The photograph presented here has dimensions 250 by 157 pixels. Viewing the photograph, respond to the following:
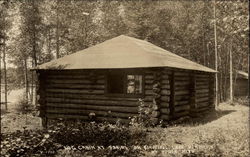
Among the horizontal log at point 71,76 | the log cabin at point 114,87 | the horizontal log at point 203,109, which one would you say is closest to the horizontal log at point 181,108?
the log cabin at point 114,87

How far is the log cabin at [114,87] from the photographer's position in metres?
14.7

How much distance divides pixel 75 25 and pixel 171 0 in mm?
14126

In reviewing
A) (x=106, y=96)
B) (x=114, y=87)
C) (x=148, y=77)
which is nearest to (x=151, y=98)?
(x=148, y=77)

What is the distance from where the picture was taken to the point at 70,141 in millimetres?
9797

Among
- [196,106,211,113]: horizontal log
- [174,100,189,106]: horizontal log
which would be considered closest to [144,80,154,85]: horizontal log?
[174,100,189,106]: horizontal log

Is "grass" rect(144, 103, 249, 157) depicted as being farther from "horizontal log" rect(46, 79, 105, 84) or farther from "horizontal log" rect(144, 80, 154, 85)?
"horizontal log" rect(46, 79, 105, 84)

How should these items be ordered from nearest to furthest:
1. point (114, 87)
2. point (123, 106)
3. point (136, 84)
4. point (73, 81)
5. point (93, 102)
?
point (123, 106) → point (93, 102) → point (73, 81) → point (114, 87) → point (136, 84)

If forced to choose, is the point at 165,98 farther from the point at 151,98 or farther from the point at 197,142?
the point at 197,142

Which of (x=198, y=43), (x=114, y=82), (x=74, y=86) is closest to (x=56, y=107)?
(x=74, y=86)

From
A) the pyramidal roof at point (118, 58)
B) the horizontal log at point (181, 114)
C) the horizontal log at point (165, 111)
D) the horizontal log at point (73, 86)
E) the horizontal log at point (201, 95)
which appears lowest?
the horizontal log at point (181, 114)

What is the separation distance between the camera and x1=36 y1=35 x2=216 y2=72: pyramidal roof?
14805mm

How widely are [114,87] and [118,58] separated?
3.42 meters

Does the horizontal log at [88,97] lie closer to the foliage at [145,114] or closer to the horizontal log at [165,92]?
the foliage at [145,114]

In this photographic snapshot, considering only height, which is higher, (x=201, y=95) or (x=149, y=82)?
(x=149, y=82)
